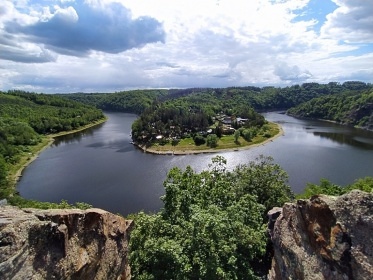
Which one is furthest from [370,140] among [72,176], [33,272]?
[33,272]

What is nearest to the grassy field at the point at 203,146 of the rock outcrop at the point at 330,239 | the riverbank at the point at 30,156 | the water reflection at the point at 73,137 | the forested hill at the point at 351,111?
the riverbank at the point at 30,156

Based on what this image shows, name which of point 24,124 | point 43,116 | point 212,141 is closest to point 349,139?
point 212,141

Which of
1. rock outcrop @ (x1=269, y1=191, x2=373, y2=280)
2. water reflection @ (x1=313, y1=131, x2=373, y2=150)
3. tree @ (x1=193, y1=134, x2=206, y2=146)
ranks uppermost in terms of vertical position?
rock outcrop @ (x1=269, y1=191, x2=373, y2=280)

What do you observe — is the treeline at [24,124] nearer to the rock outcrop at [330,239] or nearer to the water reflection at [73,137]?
the water reflection at [73,137]

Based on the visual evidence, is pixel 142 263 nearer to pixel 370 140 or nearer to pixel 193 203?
pixel 193 203

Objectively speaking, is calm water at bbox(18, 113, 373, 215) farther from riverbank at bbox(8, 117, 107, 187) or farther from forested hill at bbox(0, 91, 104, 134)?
forested hill at bbox(0, 91, 104, 134)

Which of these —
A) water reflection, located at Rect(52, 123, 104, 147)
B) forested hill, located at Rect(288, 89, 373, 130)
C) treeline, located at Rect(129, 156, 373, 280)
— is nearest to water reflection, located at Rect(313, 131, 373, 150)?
forested hill, located at Rect(288, 89, 373, 130)
